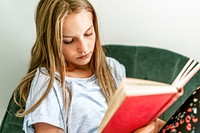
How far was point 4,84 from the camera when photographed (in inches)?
46.1

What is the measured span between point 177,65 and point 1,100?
2.06 feet

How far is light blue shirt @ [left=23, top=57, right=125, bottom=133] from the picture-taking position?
832mm

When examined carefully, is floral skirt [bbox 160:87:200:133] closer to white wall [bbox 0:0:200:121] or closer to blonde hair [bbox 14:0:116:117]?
blonde hair [bbox 14:0:116:117]

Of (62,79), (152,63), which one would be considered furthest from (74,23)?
(152,63)

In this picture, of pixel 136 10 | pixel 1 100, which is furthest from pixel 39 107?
pixel 136 10

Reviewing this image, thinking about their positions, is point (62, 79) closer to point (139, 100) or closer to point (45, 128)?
point (45, 128)

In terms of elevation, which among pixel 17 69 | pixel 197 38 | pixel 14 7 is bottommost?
pixel 17 69

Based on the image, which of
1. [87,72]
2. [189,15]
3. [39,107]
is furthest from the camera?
[189,15]

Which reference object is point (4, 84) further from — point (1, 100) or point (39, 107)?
point (39, 107)

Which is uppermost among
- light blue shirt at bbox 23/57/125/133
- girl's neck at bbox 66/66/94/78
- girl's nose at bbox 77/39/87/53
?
girl's nose at bbox 77/39/87/53

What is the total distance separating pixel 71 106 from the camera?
87 cm

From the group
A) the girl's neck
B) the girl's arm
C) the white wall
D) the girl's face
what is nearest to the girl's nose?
the girl's face

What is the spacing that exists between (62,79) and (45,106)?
9cm

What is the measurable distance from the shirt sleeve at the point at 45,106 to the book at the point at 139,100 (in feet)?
0.72
